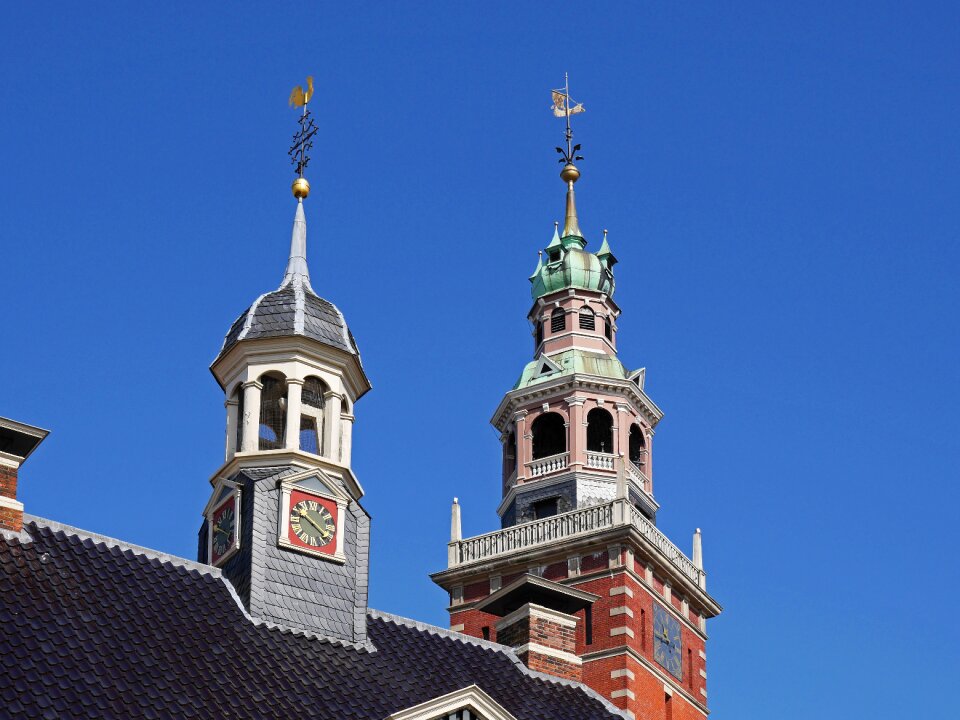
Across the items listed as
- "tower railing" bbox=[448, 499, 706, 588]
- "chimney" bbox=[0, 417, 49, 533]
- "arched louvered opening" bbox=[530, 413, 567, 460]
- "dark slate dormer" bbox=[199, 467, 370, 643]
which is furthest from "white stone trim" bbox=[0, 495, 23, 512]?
"arched louvered opening" bbox=[530, 413, 567, 460]

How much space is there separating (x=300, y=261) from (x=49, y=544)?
9.11m

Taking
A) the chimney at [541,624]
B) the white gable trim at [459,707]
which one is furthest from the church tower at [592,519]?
the white gable trim at [459,707]

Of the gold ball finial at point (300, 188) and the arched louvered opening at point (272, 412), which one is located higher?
the gold ball finial at point (300, 188)

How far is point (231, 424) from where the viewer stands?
113 feet

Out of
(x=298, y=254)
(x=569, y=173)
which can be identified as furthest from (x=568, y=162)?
(x=298, y=254)

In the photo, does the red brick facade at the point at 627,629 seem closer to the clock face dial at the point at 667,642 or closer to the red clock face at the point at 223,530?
the clock face dial at the point at 667,642

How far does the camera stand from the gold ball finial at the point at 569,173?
7812 cm

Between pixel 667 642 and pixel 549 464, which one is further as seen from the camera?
pixel 549 464

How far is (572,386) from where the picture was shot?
226 ft

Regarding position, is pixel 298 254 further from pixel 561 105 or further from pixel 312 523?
pixel 561 105

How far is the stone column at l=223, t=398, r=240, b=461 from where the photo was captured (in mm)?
34188

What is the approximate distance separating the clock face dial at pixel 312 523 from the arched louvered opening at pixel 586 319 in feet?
132

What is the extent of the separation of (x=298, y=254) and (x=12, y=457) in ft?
30.4

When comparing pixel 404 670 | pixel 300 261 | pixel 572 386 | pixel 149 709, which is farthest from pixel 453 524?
pixel 149 709
